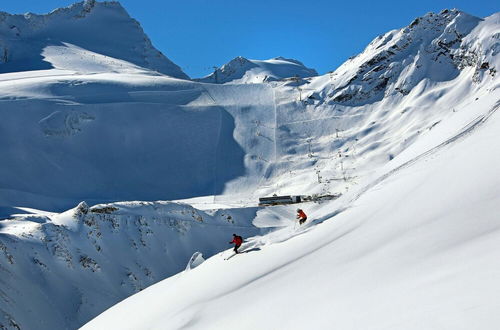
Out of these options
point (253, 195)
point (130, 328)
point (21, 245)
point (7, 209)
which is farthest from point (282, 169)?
point (130, 328)

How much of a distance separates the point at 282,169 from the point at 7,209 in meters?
29.8

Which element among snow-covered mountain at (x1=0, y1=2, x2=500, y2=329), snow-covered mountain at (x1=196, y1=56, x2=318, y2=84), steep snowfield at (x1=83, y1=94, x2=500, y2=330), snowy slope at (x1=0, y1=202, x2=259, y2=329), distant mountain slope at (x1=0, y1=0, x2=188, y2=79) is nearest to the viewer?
steep snowfield at (x1=83, y1=94, x2=500, y2=330)

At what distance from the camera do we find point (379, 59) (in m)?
80.5

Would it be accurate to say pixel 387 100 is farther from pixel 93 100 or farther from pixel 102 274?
pixel 102 274

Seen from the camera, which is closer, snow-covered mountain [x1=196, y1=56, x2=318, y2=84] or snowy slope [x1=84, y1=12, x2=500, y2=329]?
snowy slope [x1=84, y1=12, x2=500, y2=329]

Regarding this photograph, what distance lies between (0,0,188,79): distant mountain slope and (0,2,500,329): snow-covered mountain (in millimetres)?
5193

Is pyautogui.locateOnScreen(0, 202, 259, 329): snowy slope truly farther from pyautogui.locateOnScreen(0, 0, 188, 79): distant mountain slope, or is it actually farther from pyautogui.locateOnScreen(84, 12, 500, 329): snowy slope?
pyautogui.locateOnScreen(0, 0, 188, 79): distant mountain slope

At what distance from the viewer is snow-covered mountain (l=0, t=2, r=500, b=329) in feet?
34.6

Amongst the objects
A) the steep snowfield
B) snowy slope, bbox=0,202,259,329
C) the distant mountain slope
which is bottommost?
the steep snowfield

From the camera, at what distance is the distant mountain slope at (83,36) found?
399 feet

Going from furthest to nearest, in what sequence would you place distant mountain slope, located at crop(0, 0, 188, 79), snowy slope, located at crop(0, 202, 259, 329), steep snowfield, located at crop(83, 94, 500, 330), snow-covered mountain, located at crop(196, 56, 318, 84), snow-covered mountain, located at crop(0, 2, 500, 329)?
snow-covered mountain, located at crop(196, 56, 318, 84)
distant mountain slope, located at crop(0, 0, 188, 79)
snowy slope, located at crop(0, 202, 259, 329)
snow-covered mountain, located at crop(0, 2, 500, 329)
steep snowfield, located at crop(83, 94, 500, 330)

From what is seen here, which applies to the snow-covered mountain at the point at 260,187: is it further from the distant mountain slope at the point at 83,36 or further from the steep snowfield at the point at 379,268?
the distant mountain slope at the point at 83,36

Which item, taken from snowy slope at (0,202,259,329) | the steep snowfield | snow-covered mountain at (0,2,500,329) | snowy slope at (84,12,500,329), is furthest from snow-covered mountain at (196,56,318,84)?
the steep snowfield

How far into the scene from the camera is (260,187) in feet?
209
